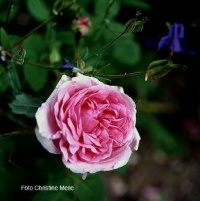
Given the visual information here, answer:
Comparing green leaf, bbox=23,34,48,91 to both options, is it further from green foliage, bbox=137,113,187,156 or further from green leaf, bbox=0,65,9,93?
green foliage, bbox=137,113,187,156

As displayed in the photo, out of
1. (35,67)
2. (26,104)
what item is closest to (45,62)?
(35,67)

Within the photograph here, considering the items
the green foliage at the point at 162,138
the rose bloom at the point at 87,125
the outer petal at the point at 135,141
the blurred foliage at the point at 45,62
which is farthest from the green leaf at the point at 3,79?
the green foliage at the point at 162,138

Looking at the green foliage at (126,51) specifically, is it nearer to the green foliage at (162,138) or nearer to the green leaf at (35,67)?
the green leaf at (35,67)

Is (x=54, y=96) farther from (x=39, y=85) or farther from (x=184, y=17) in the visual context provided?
(x=184, y=17)

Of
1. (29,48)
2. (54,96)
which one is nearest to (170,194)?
(29,48)

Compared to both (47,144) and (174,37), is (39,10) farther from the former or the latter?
(47,144)

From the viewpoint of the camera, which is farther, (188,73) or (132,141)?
(188,73)
